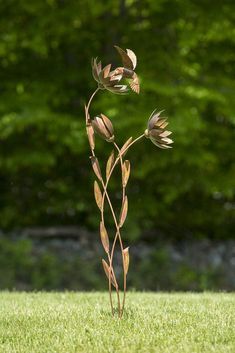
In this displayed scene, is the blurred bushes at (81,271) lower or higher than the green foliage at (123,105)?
lower

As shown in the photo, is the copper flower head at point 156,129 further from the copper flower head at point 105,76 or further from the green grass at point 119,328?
the green grass at point 119,328

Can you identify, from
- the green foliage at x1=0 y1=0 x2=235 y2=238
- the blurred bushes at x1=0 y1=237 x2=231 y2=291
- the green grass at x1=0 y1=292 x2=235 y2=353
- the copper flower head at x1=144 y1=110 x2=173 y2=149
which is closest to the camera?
the green grass at x1=0 y1=292 x2=235 y2=353

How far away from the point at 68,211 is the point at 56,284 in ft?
7.16

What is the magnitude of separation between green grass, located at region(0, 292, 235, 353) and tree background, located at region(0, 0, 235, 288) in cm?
515

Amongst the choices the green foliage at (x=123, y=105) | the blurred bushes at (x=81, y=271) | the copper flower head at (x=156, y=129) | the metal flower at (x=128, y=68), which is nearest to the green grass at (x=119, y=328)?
the copper flower head at (x=156, y=129)

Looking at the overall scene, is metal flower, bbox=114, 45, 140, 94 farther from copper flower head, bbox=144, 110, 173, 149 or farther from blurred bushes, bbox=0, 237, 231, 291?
blurred bushes, bbox=0, 237, 231, 291

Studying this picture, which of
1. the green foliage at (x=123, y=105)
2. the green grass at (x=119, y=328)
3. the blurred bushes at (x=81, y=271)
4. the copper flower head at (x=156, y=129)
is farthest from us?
the blurred bushes at (x=81, y=271)

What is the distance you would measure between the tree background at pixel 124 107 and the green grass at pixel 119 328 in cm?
515

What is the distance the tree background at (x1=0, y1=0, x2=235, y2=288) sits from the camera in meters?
12.2

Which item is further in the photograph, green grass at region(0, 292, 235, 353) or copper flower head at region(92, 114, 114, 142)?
copper flower head at region(92, 114, 114, 142)

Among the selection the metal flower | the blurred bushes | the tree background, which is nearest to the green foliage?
the tree background

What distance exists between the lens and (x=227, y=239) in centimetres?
1586

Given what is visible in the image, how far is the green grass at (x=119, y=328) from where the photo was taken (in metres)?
5.03

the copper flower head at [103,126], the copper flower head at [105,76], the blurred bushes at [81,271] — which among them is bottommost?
the blurred bushes at [81,271]
